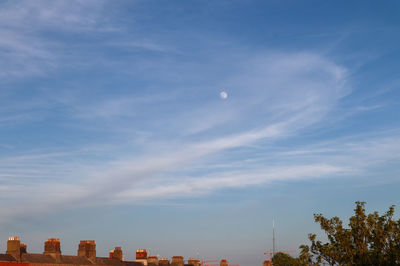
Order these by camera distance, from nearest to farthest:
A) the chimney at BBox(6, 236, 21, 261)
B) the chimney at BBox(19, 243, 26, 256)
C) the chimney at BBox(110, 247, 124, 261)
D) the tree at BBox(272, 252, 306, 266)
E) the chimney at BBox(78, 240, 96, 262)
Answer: the chimney at BBox(6, 236, 21, 261), the chimney at BBox(19, 243, 26, 256), the chimney at BBox(78, 240, 96, 262), the chimney at BBox(110, 247, 124, 261), the tree at BBox(272, 252, 306, 266)

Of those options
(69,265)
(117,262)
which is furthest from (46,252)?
(117,262)

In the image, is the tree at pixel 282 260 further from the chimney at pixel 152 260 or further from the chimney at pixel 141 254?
the chimney at pixel 141 254

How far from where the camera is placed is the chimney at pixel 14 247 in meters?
110

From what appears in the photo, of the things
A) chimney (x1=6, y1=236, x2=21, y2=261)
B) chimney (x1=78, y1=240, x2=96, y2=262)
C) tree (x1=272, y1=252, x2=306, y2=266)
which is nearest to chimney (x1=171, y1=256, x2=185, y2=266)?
tree (x1=272, y1=252, x2=306, y2=266)

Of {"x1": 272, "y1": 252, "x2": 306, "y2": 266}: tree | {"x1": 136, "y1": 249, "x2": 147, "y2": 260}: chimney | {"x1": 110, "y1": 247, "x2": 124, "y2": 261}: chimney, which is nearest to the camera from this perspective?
{"x1": 110, "y1": 247, "x2": 124, "y2": 261}: chimney

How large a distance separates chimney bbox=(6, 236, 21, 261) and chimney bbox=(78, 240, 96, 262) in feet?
69.5

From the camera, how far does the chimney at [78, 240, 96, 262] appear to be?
130 m

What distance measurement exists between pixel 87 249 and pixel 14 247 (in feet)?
76.1

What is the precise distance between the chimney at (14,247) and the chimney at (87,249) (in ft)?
69.5

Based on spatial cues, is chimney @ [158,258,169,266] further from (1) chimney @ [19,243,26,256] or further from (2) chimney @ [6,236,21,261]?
(2) chimney @ [6,236,21,261]

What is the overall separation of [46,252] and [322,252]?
77531mm

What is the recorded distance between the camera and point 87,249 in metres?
130

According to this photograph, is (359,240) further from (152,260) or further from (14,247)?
(152,260)

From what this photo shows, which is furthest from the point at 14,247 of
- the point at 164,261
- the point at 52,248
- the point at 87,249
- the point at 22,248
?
the point at 164,261
